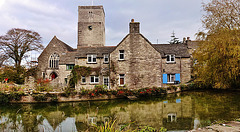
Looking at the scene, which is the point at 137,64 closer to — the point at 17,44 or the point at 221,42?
the point at 221,42

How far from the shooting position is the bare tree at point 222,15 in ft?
45.5

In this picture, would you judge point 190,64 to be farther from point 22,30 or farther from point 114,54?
point 22,30

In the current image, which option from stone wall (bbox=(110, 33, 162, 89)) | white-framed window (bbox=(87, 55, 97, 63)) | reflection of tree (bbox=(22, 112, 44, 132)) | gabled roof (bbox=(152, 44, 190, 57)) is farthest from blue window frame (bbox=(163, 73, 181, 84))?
reflection of tree (bbox=(22, 112, 44, 132))

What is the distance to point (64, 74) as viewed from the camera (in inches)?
1019

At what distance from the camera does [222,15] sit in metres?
14.5

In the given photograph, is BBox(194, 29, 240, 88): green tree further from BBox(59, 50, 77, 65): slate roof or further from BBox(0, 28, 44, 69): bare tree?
BBox(0, 28, 44, 69): bare tree

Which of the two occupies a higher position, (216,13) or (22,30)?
(22,30)

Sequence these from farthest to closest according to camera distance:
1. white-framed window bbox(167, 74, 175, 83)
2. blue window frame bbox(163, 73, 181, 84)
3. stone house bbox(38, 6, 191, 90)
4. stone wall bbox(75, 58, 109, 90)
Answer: white-framed window bbox(167, 74, 175, 83), blue window frame bbox(163, 73, 181, 84), stone wall bbox(75, 58, 109, 90), stone house bbox(38, 6, 191, 90)

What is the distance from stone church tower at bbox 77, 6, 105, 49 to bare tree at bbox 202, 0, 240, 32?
87.4 ft

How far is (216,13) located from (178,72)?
406 inches

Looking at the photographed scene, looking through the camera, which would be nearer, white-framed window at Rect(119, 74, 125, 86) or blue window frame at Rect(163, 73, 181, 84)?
white-framed window at Rect(119, 74, 125, 86)

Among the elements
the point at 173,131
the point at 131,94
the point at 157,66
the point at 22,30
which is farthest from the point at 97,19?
the point at 173,131

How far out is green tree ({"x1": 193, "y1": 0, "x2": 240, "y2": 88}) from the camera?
13609 millimetres

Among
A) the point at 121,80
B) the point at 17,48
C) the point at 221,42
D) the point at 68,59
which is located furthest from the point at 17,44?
the point at 221,42
